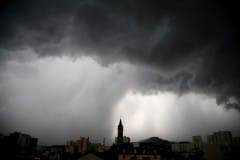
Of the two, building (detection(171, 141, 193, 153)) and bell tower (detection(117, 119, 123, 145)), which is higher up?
bell tower (detection(117, 119, 123, 145))

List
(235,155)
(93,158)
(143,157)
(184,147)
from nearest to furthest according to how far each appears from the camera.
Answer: (93,158)
(143,157)
(235,155)
(184,147)

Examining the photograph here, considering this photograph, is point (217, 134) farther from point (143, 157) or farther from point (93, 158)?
point (93, 158)

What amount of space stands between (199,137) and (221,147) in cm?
7568

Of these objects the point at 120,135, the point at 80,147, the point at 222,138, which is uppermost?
the point at 120,135

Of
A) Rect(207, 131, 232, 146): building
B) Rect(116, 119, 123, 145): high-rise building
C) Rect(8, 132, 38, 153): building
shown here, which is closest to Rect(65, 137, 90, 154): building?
Rect(116, 119, 123, 145): high-rise building

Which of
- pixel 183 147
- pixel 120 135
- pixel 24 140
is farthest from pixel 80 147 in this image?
pixel 183 147

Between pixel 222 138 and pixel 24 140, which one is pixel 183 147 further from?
pixel 24 140

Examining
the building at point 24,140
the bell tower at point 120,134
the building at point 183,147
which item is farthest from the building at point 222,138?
the building at point 24,140

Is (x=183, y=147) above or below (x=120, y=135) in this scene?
below

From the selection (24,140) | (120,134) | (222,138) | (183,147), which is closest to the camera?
(222,138)

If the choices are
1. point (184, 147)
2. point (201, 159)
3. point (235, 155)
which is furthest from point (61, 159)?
point (184, 147)

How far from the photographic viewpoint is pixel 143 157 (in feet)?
222

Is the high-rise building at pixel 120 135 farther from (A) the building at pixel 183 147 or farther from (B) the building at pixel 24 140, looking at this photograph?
(B) the building at pixel 24 140

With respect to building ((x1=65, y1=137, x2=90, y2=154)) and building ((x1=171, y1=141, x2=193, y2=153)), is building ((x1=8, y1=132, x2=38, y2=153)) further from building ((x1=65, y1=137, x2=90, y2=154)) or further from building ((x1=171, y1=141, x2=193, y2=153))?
building ((x1=171, y1=141, x2=193, y2=153))
